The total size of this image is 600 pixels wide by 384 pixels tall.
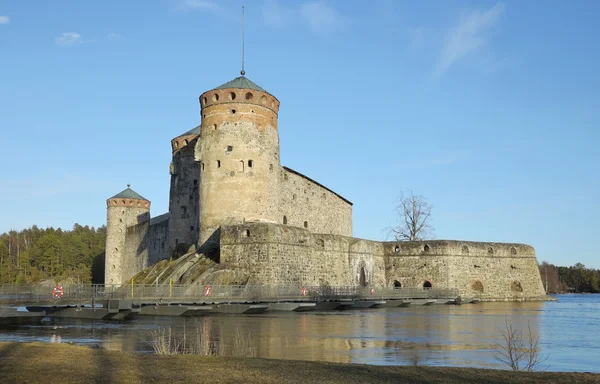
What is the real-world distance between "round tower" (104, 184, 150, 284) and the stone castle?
80 centimetres

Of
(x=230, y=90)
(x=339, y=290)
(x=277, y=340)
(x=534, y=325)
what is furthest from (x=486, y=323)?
(x=230, y=90)

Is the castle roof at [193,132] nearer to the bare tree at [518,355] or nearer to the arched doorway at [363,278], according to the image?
the arched doorway at [363,278]

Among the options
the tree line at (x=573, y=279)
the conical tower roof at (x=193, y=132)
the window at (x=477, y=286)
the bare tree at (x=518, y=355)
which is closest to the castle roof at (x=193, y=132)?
the conical tower roof at (x=193, y=132)

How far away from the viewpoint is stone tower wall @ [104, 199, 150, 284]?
5556 cm

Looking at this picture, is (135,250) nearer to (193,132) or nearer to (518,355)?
(193,132)

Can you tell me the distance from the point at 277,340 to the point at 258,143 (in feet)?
76.3

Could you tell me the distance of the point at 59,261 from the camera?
8788cm

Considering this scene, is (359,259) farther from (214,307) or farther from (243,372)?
(243,372)

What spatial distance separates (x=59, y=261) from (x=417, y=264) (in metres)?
60.7

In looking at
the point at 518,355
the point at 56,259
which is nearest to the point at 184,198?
the point at 518,355

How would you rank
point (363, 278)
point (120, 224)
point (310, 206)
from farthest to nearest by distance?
point (120, 224), point (310, 206), point (363, 278)

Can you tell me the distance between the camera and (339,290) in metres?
35.2

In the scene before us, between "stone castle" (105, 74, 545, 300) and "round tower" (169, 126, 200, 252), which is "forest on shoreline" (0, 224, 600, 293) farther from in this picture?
"round tower" (169, 126, 200, 252)

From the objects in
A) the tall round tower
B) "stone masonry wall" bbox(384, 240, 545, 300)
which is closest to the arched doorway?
"stone masonry wall" bbox(384, 240, 545, 300)
